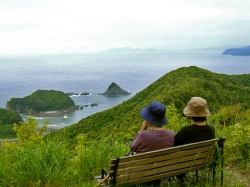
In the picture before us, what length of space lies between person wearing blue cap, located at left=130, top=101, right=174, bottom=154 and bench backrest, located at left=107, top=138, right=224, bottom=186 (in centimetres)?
29

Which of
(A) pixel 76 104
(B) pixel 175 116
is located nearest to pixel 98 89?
(A) pixel 76 104

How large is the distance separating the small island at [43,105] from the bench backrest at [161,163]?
316 feet

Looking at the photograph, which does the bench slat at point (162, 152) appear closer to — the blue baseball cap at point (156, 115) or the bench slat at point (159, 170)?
the bench slat at point (159, 170)

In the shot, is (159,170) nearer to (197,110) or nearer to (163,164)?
(163,164)

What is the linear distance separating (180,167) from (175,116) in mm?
2790

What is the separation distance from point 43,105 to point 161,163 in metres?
104

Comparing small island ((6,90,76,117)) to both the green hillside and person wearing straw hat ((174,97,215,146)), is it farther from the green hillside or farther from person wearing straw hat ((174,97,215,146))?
person wearing straw hat ((174,97,215,146))

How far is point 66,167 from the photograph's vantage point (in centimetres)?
412

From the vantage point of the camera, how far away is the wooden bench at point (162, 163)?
3.04 meters

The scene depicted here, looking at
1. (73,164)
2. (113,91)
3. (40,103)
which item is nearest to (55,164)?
(73,164)

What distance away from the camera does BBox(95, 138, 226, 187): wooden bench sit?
3037mm

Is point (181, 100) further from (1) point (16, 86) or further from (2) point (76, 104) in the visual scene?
(1) point (16, 86)

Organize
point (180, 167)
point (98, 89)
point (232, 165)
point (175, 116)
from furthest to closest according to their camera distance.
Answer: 1. point (98, 89)
2. point (175, 116)
3. point (232, 165)
4. point (180, 167)

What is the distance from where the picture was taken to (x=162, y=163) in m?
3.23
